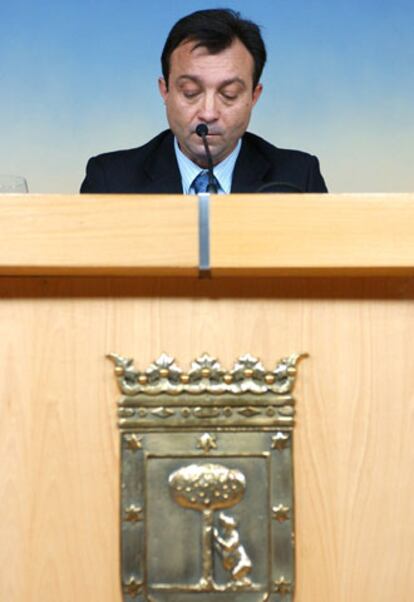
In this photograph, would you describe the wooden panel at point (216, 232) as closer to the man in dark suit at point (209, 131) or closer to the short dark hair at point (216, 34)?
the man in dark suit at point (209, 131)

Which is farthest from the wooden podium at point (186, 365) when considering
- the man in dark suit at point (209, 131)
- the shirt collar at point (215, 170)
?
the shirt collar at point (215, 170)

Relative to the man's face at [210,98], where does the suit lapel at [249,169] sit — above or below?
below

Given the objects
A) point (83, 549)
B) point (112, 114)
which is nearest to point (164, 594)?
point (83, 549)

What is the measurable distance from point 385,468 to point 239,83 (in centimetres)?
87

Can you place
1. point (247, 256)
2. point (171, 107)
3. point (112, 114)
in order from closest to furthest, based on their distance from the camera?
point (247, 256)
point (171, 107)
point (112, 114)

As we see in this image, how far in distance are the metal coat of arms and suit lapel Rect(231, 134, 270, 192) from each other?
745 mm

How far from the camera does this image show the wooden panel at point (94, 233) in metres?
0.77

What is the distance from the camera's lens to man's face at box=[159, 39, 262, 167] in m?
1.50

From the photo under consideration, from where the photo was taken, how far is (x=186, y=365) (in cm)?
82

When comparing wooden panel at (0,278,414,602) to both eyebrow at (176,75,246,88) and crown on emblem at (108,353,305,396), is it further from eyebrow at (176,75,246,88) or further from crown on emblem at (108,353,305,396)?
eyebrow at (176,75,246,88)

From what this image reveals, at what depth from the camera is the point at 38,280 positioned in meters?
0.82

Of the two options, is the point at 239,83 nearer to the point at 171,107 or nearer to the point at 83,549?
the point at 171,107

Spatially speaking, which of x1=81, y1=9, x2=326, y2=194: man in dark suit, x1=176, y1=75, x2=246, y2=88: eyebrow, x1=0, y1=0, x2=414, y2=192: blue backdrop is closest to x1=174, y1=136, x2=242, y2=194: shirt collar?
x1=81, y1=9, x2=326, y2=194: man in dark suit

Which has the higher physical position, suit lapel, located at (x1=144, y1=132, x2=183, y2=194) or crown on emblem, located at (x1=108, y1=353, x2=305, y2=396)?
suit lapel, located at (x1=144, y1=132, x2=183, y2=194)
